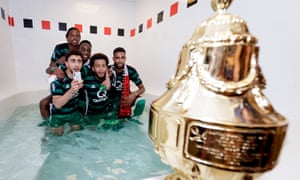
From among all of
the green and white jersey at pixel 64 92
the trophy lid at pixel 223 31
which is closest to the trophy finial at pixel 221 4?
the trophy lid at pixel 223 31

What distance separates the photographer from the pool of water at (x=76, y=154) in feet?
2.00

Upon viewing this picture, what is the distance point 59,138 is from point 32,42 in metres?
1.47

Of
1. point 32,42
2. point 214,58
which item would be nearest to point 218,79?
point 214,58

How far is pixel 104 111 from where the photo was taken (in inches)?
45.8

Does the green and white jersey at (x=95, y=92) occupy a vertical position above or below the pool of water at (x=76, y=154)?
above

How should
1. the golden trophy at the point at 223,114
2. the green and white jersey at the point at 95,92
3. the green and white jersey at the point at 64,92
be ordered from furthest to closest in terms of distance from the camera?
1. the green and white jersey at the point at 95,92
2. the green and white jersey at the point at 64,92
3. the golden trophy at the point at 223,114

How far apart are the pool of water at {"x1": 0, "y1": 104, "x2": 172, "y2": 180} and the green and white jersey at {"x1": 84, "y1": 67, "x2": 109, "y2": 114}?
0.16m

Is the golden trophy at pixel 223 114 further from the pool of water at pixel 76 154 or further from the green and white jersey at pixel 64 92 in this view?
the green and white jersey at pixel 64 92

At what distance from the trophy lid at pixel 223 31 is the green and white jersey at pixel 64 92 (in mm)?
919

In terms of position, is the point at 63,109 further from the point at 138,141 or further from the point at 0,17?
the point at 0,17

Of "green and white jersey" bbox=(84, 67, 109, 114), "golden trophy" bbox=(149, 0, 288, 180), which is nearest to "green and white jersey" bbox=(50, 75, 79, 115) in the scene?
"green and white jersey" bbox=(84, 67, 109, 114)

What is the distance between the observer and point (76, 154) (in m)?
0.75

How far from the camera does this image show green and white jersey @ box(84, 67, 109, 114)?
107 centimetres

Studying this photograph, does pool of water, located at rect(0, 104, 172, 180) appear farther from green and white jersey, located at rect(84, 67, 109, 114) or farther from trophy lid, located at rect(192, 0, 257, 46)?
trophy lid, located at rect(192, 0, 257, 46)
